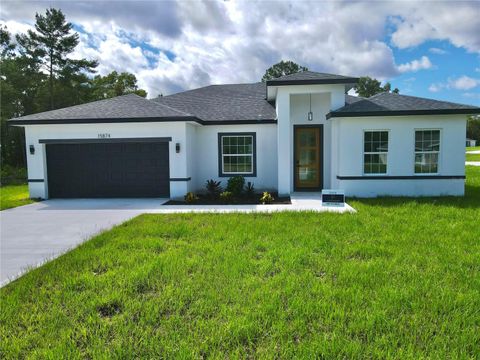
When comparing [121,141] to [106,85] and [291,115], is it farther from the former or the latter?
[106,85]

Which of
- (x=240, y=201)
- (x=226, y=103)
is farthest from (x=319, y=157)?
(x=226, y=103)

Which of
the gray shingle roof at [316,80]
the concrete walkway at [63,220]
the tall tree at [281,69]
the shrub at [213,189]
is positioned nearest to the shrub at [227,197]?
the shrub at [213,189]

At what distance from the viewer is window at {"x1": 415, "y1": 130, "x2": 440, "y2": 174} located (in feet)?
34.5

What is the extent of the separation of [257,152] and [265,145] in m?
0.44

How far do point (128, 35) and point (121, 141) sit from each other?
17.0ft

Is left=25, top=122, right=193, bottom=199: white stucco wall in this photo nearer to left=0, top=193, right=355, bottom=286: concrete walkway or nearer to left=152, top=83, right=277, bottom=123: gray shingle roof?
left=0, top=193, right=355, bottom=286: concrete walkway

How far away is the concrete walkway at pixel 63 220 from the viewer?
17.5 ft

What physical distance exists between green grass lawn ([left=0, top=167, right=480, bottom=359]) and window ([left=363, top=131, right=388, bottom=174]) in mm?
4740

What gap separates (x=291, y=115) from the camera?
1218 centimetres

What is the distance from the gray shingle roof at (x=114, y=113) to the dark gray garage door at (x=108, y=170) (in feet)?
3.44

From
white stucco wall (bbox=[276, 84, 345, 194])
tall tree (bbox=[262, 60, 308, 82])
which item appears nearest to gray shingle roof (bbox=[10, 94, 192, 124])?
white stucco wall (bbox=[276, 84, 345, 194])

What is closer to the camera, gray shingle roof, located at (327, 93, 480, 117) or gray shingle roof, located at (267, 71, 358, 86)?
gray shingle roof, located at (327, 93, 480, 117)

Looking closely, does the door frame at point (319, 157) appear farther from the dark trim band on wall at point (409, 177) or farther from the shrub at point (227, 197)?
the shrub at point (227, 197)

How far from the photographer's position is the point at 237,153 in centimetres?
1243
